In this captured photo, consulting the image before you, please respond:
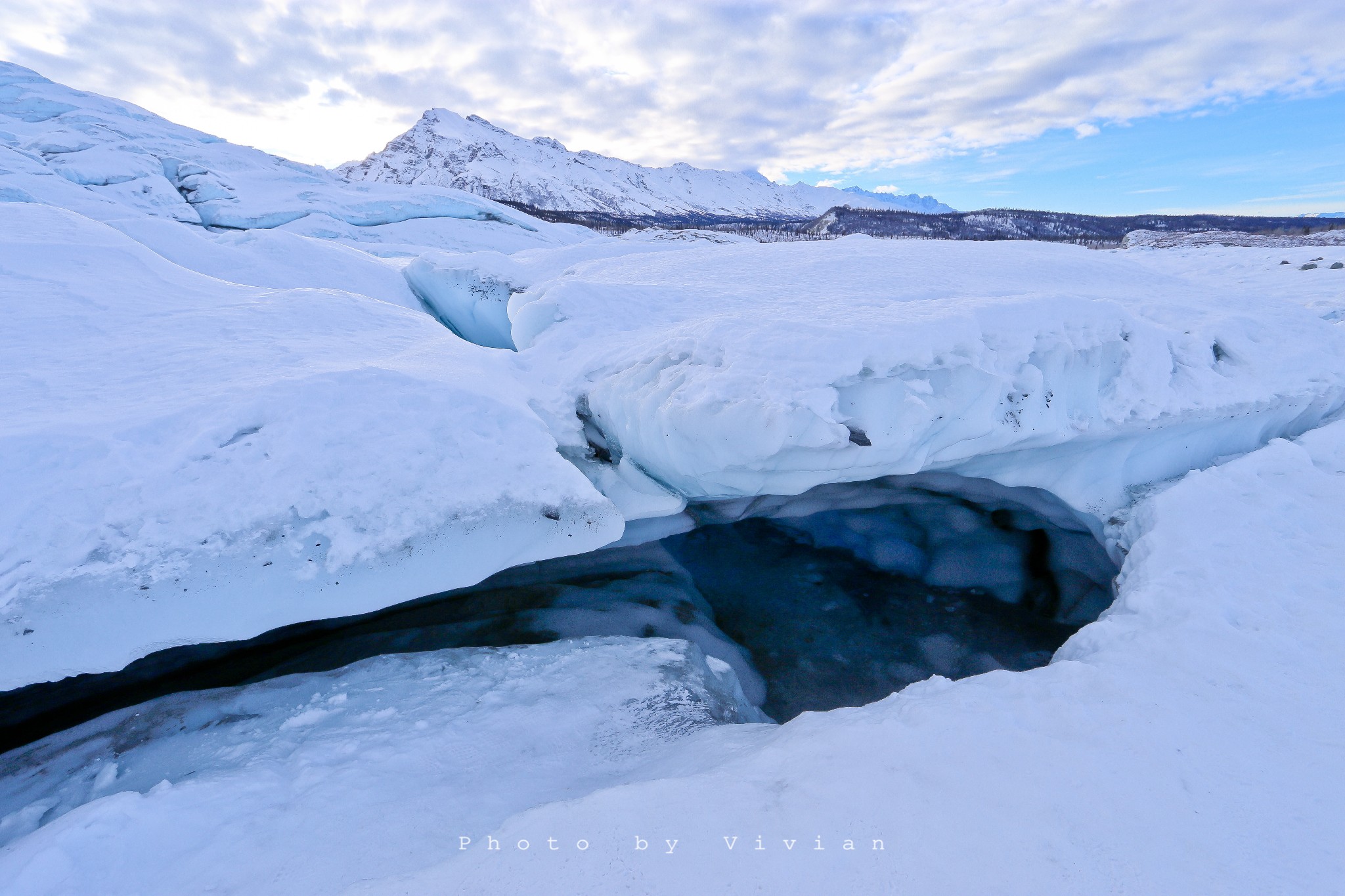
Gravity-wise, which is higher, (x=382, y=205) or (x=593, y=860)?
(x=382, y=205)

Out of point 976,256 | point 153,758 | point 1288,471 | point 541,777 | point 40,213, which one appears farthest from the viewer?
point 976,256

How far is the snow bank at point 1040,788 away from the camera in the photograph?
1577 millimetres

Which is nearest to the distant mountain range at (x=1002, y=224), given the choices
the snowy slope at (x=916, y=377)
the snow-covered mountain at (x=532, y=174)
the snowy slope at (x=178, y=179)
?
the snowy slope at (x=178, y=179)

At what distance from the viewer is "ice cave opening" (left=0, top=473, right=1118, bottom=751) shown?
3.69 m

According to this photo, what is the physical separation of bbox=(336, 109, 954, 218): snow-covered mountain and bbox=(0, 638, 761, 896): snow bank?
118 meters

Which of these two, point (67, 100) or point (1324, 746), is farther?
point (67, 100)

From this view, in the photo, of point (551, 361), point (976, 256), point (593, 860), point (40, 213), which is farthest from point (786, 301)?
point (40, 213)

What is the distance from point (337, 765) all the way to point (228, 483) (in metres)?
1.44

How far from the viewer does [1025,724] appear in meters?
2.04

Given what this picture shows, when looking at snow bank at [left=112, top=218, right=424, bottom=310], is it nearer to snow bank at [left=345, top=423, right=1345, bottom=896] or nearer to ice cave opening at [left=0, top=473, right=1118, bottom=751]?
ice cave opening at [left=0, top=473, right=1118, bottom=751]

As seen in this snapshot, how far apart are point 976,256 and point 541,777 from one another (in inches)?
267

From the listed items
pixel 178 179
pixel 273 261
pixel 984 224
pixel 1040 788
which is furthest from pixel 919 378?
pixel 984 224

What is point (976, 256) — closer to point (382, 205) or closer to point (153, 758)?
point (153, 758)

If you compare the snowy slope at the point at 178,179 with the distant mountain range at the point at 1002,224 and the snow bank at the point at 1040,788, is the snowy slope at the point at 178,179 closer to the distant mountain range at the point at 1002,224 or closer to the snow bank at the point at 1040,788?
the snow bank at the point at 1040,788
